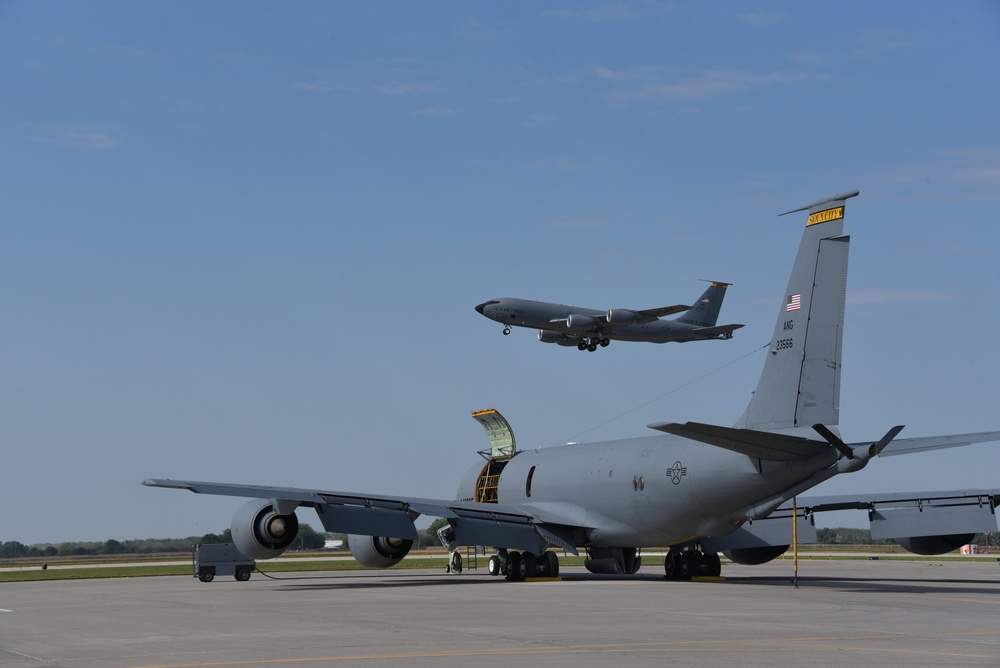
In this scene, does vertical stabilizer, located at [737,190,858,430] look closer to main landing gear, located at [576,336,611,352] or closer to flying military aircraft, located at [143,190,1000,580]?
flying military aircraft, located at [143,190,1000,580]

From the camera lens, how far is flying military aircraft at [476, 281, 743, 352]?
5841 centimetres

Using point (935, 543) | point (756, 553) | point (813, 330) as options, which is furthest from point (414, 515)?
point (935, 543)

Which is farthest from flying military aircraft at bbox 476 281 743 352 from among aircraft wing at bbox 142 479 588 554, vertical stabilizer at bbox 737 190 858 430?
vertical stabilizer at bbox 737 190 858 430

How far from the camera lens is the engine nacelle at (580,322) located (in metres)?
58.5

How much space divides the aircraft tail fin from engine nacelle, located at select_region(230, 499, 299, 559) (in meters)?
40.7

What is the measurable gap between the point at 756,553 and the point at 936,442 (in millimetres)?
10802

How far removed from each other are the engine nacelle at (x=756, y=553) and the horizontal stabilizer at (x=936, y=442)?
931cm

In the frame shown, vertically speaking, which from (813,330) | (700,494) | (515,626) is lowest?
(515,626)

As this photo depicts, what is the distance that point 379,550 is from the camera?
35.1 metres

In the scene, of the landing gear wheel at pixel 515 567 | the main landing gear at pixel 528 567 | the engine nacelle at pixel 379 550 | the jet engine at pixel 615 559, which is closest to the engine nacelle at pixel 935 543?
the jet engine at pixel 615 559

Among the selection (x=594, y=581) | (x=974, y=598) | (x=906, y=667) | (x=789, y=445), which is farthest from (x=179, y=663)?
(x=594, y=581)

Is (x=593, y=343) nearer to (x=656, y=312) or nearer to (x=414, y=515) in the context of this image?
(x=656, y=312)

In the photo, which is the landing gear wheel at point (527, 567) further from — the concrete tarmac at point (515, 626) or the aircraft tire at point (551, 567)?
the concrete tarmac at point (515, 626)

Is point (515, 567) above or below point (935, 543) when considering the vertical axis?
below
